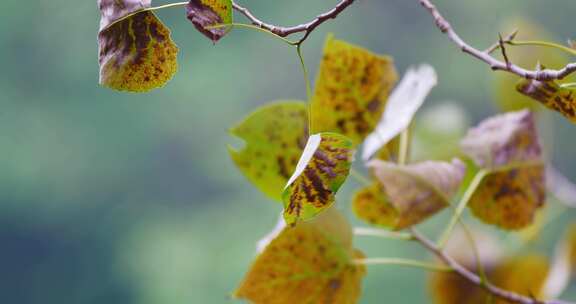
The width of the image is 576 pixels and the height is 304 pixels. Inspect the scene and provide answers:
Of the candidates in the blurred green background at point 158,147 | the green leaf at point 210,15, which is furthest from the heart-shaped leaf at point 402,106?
the blurred green background at point 158,147

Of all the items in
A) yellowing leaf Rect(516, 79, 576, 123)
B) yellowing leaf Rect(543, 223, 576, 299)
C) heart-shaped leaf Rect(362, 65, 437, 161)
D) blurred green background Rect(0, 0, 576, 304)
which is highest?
yellowing leaf Rect(516, 79, 576, 123)

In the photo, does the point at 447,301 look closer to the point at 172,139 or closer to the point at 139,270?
the point at 139,270

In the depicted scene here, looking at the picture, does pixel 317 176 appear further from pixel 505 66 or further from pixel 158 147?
pixel 158 147

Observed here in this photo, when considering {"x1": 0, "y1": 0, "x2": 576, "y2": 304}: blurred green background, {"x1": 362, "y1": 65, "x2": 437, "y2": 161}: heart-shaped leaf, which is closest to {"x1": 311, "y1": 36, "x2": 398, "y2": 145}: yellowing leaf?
{"x1": 362, "y1": 65, "x2": 437, "y2": 161}: heart-shaped leaf

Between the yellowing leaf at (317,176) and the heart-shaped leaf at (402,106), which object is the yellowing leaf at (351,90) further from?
the yellowing leaf at (317,176)

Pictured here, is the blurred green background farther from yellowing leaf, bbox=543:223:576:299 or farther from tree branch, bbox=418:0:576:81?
tree branch, bbox=418:0:576:81

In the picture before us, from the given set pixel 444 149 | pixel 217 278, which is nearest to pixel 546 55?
pixel 444 149

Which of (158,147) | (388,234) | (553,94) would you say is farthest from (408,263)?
(158,147)
